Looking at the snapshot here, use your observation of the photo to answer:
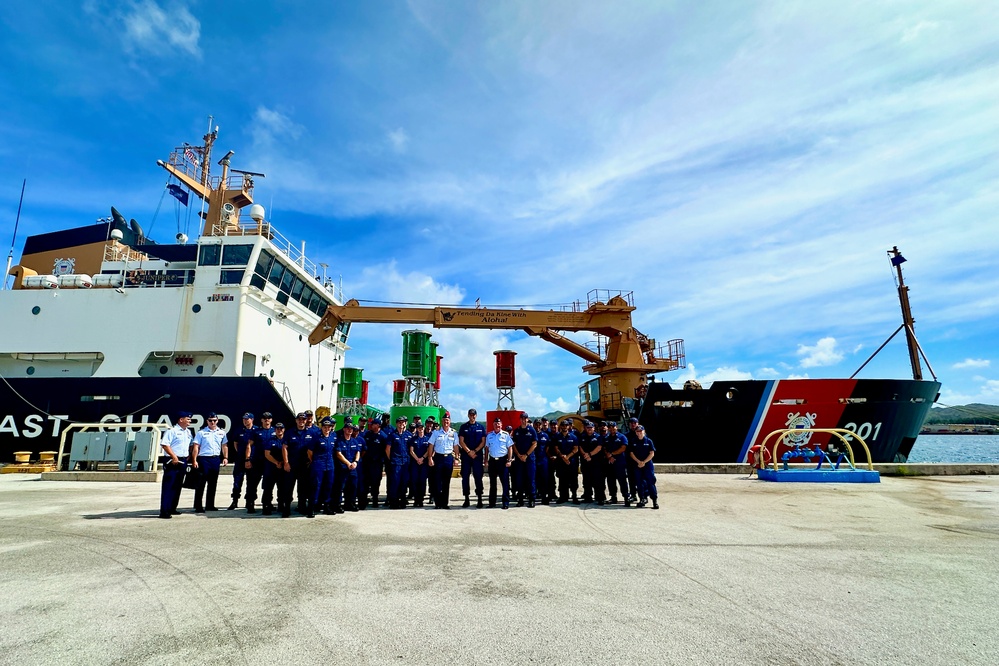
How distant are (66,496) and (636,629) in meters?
9.82

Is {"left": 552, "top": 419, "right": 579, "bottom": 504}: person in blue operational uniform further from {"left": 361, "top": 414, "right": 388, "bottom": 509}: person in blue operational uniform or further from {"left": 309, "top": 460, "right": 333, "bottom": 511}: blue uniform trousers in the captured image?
{"left": 309, "top": 460, "right": 333, "bottom": 511}: blue uniform trousers

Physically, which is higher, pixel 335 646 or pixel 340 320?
pixel 340 320

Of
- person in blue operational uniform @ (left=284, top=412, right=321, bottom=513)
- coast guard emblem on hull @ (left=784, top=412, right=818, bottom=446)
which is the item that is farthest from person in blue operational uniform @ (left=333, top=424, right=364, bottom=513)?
coast guard emblem on hull @ (left=784, top=412, right=818, bottom=446)

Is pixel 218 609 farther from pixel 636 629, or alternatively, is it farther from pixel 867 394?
pixel 867 394

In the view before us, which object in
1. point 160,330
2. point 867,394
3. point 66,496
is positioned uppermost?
point 160,330

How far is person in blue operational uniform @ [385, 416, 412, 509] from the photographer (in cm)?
779

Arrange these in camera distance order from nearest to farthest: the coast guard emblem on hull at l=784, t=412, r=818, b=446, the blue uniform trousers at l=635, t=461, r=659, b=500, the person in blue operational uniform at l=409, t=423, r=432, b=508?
the blue uniform trousers at l=635, t=461, r=659, b=500 < the person in blue operational uniform at l=409, t=423, r=432, b=508 < the coast guard emblem on hull at l=784, t=412, r=818, b=446

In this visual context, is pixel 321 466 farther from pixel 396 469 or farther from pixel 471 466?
pixel 471 466

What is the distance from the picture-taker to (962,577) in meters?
4.01

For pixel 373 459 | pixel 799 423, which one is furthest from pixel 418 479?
pixel 799 423

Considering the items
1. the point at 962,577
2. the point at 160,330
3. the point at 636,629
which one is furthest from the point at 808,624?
the point at 160,330

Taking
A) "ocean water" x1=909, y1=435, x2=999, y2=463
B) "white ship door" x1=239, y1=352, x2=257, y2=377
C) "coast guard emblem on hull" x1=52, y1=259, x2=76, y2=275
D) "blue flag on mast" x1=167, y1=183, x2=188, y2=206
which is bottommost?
"ocean water" x1=909, y1=435, x2=999, y2=463

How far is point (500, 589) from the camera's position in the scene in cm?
369

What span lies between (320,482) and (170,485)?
188cm
